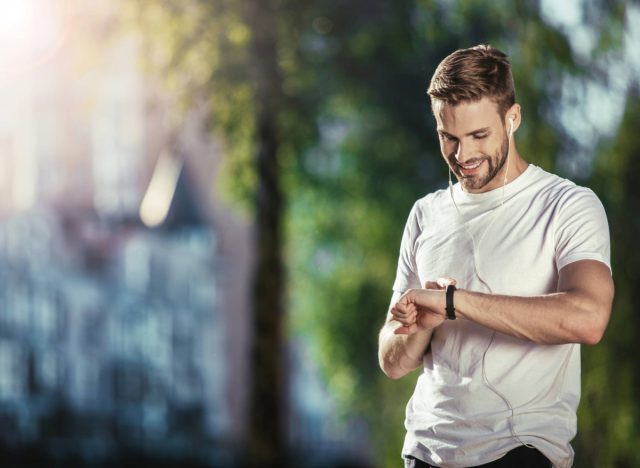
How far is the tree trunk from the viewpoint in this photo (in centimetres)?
807

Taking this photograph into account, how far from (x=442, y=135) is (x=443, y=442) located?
1.50 feet

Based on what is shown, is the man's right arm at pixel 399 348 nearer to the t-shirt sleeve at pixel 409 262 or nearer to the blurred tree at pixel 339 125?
the t-shirt sleeve at pixel 409 262

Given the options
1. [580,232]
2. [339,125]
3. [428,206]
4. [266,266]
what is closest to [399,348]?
[428,206]

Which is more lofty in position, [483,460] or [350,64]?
[350,64]

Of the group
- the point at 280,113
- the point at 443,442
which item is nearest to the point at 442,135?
the point at 443,442

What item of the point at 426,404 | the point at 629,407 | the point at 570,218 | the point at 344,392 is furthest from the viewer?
the point at 344,392

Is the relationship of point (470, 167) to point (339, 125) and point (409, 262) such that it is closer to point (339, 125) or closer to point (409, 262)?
point (409, 262)

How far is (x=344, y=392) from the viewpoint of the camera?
12.9m

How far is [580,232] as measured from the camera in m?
1.49

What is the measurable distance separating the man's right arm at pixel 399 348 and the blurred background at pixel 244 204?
4.00 metres

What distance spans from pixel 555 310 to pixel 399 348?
0.31 m

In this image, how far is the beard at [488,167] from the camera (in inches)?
61.3

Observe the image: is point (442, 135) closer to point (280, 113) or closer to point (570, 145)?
point (570, 145)

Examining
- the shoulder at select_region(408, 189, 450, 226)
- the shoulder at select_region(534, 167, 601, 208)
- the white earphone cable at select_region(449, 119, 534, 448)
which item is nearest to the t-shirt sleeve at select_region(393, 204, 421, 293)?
the shoulder at select_region(408, 189, 450, 226)
